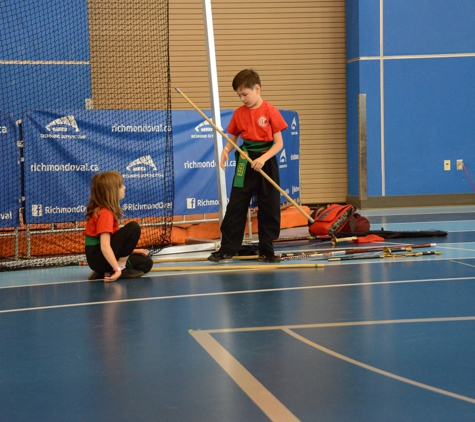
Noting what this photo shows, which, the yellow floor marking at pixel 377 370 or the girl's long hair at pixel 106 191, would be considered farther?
the girl's long hair at pixel 106 191

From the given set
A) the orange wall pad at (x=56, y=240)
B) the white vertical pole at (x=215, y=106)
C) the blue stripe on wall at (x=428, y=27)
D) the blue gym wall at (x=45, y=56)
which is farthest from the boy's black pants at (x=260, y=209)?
the blue stripe on wall at (x=428, y=27)

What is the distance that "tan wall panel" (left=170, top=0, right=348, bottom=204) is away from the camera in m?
14.7

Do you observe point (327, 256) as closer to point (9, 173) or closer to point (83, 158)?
point (83, 158)

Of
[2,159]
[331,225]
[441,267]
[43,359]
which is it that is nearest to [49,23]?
[2,159]

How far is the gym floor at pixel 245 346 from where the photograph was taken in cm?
287

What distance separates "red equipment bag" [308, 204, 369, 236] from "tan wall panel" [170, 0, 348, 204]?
Answer: 5980mm

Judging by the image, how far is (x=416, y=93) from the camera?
48.2 feet

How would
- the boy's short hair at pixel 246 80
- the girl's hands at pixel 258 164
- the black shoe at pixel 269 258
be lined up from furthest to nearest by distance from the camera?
1. the black shoe at pixel 269 258
2. the boy's short hair at pixel 246 80
3. the girl's hands at pixel 258 164

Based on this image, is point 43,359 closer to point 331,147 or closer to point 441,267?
point 441,267

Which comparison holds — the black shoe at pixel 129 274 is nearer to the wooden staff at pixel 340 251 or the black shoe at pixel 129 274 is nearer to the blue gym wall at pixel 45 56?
the wooden staff at pixel 340 251

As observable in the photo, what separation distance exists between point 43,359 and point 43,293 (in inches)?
82.5

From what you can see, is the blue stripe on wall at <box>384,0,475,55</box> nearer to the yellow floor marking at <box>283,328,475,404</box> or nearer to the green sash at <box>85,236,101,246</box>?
the green sash at <box>85,236,101,246</box>

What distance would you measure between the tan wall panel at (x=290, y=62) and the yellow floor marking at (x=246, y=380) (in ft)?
36.1

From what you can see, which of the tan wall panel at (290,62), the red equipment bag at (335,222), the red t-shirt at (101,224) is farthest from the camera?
the tan wall panel at (290,62)
